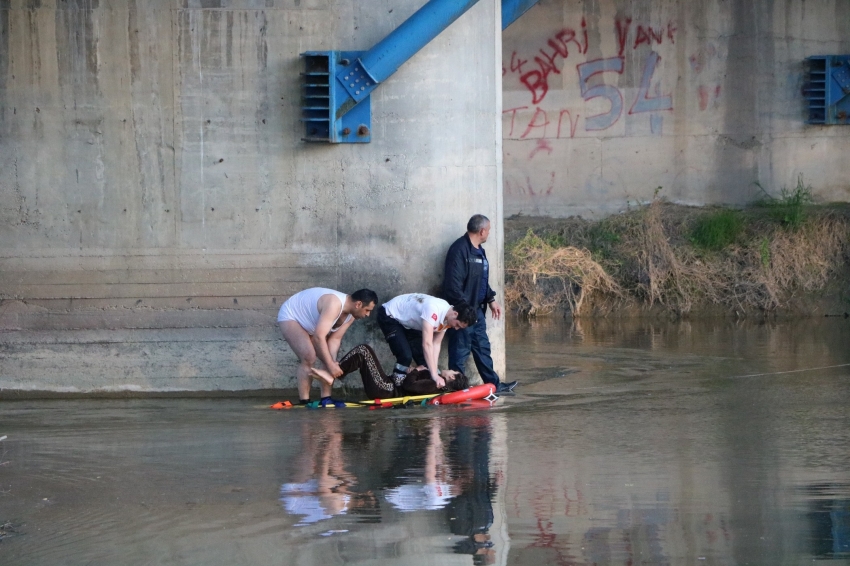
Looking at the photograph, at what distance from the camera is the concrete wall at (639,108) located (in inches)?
727

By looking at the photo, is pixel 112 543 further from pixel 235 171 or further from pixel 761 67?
pixel 761 67

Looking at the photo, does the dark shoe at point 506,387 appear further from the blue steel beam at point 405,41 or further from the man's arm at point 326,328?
the blue steel beam at point 405,41

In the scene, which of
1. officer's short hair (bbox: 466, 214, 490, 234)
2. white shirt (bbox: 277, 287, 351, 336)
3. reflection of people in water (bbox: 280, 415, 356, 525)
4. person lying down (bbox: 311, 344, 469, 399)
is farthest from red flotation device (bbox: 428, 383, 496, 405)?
reflection of people in water (bbox: 280, 415, 356, 525)

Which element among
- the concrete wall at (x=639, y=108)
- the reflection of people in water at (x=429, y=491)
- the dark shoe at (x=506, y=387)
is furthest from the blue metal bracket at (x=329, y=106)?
the concrete wall at (x=639, y=108)

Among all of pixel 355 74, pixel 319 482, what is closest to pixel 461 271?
pixel 355 74

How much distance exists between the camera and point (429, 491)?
7094 millimetres

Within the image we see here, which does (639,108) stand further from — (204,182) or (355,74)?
(204,182)

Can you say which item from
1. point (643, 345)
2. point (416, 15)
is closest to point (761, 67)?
point (643, 345)

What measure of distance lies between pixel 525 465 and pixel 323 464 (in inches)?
55.5

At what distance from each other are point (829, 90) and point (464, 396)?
34.1ft

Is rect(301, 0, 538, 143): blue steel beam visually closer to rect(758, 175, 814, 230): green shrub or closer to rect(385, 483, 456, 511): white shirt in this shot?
rect(385, 483, 456, 511): white shirt

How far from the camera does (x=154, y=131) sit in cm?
1106

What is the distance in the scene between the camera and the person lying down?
1069 centimetres

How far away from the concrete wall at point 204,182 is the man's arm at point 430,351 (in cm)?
82
